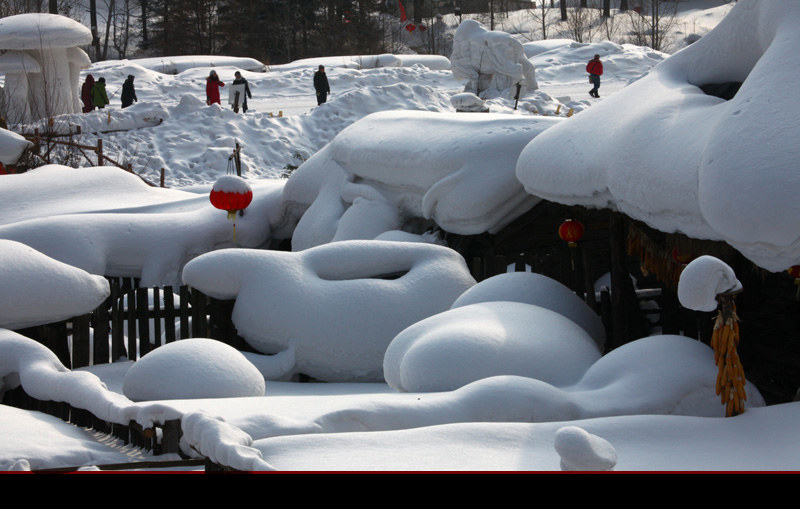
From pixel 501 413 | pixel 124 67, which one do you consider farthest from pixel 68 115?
pixel 501 413

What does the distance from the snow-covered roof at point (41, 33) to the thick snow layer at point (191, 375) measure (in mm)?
16415

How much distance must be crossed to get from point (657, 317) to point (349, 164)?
12.7 feet

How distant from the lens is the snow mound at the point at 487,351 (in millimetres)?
5488

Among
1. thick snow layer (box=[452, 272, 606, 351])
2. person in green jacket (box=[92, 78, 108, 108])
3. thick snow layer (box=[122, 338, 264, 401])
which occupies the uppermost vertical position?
person in green jacket (box=[92, 78, 108, 108])

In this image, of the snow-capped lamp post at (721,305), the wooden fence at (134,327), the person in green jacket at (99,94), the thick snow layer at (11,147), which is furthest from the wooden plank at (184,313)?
the person in green jacket at (99,94)

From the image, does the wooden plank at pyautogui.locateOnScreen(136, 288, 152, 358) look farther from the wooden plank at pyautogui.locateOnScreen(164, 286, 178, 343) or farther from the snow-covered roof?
the snow-covered roof

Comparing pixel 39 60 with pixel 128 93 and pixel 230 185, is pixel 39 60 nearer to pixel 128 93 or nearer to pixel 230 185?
pixel 128 93

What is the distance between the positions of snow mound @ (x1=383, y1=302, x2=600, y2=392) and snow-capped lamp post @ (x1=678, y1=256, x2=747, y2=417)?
3.93ft

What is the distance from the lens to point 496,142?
858 centimetres

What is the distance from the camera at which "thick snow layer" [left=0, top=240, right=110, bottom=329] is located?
287 inches

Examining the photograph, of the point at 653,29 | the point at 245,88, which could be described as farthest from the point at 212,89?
the point at 653,29

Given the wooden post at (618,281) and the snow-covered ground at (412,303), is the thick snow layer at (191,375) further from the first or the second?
the wooden post at (618,281)

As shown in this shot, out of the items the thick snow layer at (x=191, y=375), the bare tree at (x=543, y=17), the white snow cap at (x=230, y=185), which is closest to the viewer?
the thick snow layer at (x=191, y=375)

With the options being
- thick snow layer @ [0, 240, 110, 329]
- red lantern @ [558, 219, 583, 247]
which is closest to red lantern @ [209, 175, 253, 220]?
thick snow layer @ [0, 240, 110, 329]
